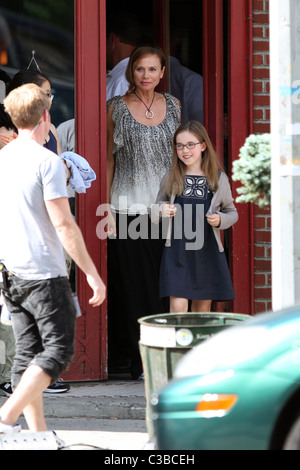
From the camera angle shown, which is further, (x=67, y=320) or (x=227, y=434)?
(x=67, y=320)

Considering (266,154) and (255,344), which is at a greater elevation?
(266,154)

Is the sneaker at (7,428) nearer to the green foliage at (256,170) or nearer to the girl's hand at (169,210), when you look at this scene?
the green foliage at (256,170)

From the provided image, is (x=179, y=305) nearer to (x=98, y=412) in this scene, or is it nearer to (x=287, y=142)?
(x=98, y=412)

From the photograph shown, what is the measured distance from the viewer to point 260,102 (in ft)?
24.0

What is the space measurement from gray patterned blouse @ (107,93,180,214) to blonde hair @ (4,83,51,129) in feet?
6.43

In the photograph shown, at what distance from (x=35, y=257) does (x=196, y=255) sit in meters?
1.96

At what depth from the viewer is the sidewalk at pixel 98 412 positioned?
245 inches

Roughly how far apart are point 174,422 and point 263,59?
4.06m

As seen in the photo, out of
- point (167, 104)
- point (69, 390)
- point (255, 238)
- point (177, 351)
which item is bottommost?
point (69, 390)

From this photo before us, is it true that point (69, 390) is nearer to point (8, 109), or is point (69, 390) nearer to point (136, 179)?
point (136, 179)

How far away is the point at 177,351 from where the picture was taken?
4773 mm

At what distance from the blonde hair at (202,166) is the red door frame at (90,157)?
0.62 metres

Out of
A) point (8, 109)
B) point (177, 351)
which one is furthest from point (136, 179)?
point (177, 351)

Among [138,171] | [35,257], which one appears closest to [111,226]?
[138,171]
